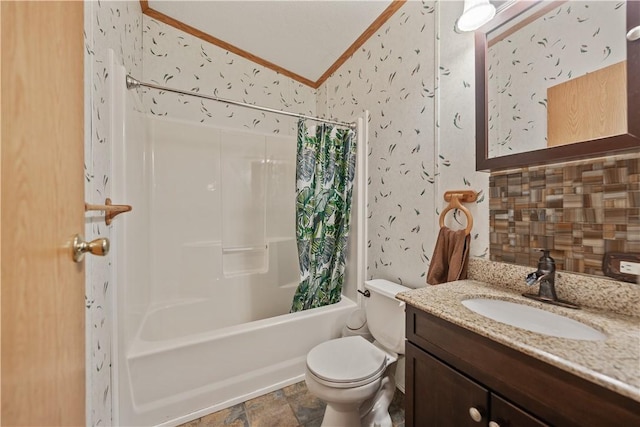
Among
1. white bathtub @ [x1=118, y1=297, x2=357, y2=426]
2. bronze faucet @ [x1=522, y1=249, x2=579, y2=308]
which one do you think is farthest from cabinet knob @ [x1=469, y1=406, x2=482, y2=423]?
white bathtub @ [x1=118, y1=297, x2=357, y2=426]

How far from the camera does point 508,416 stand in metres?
0.63

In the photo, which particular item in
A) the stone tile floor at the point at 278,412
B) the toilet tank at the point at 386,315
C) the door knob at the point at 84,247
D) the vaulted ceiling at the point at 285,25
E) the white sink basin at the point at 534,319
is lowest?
the stone tile floor at the point at 278,412

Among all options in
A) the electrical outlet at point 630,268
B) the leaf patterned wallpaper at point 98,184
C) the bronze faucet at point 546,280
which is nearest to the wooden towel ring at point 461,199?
the bronze faucet at point 546,280

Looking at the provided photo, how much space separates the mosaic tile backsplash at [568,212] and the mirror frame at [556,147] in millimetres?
46

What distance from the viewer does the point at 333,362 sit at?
49.7 inches

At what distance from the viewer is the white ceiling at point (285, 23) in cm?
175

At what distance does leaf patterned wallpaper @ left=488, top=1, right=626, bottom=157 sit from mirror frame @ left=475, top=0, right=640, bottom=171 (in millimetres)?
28

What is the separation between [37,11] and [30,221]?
38cm

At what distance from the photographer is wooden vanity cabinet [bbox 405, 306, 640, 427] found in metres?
0.50

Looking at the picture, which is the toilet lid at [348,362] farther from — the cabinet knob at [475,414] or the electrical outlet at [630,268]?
the electrical outlet at [630,268]

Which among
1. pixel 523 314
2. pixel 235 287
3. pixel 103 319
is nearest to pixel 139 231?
pixel 103 319

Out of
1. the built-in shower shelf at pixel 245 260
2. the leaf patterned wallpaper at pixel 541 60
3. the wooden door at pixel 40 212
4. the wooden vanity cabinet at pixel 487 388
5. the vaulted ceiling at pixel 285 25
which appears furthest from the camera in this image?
the built-in shower shelf at pixel 245 260

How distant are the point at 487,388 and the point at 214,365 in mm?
1348

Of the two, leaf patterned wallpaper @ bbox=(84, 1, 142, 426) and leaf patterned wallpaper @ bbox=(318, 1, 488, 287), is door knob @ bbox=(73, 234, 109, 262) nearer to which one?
leaf patterned wallpaper @ bbox=(84, 1, 142, 426)
